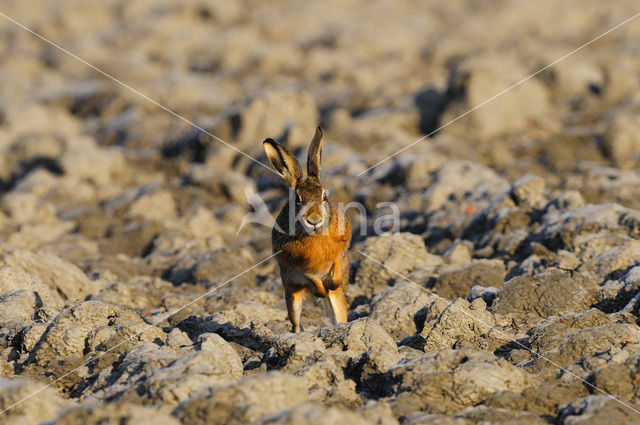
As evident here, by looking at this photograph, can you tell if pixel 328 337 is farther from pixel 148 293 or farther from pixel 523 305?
pixel 148 293

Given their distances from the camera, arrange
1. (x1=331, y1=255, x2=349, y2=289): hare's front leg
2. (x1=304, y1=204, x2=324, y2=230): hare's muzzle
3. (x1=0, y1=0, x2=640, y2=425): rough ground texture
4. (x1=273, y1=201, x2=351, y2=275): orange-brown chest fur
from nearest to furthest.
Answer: (x1=0, y1=0, x2=640, y2=425): rough ground texture → (x1=304, y1=204, x2=324, y2=230): hare's muzzle → (x1=273, y1=201, x2=351, y2=275): orange-brown chest fur → (x1=331, y1=255, x2=349, y2=289): hare's front leg

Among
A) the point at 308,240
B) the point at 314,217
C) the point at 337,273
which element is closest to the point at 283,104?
the point at 337,273

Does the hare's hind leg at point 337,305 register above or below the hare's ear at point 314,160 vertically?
below

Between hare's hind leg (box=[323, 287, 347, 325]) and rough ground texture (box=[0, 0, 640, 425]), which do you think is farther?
hare's hind leg (box=[323, 287, 347, 325])

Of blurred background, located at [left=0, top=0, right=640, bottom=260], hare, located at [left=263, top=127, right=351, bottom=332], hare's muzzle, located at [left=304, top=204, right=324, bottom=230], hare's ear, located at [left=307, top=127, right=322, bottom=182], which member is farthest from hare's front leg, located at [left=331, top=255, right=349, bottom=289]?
blurred background, located at [left=0, top=0, right=640, bottom=260]

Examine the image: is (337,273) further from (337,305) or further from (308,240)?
(308,240)

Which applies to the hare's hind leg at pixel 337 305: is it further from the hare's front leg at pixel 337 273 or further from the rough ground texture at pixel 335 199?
the rough ground texture at pixel 335 199

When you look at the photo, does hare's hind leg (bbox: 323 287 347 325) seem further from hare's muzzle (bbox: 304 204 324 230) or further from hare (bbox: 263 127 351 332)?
hare's muzzle (bbox: 304 204 324 230)

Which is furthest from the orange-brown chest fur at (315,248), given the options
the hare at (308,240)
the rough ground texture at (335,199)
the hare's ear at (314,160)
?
the rough ground texture at (335,199)
